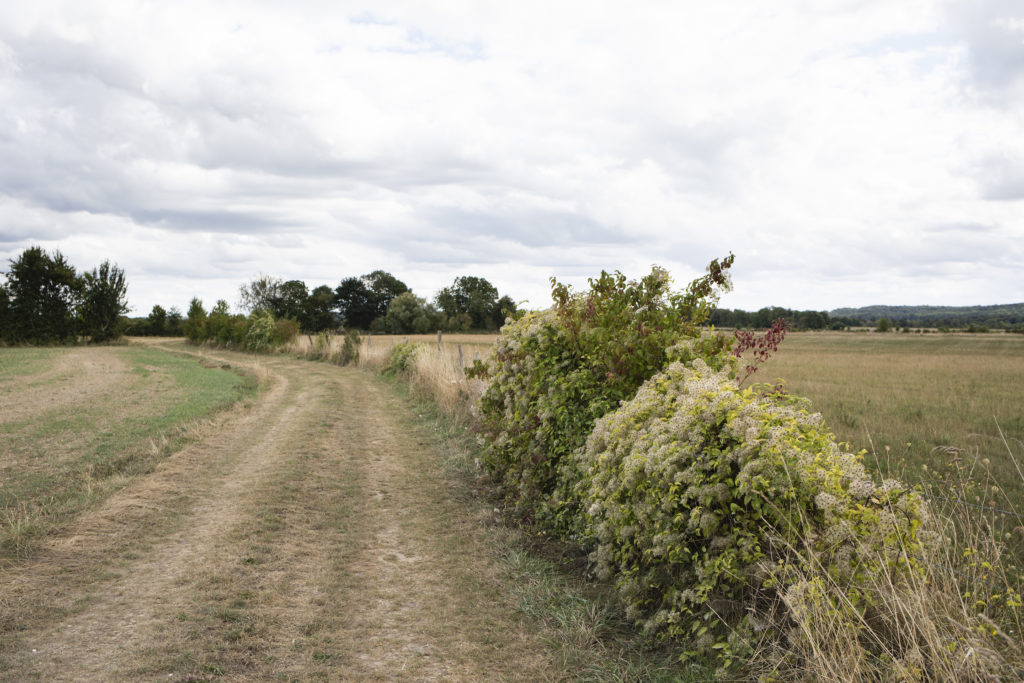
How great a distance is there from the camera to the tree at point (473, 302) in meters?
73.2

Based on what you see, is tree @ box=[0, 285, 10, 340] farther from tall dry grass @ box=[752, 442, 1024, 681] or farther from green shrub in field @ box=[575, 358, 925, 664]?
tall dry grass @ box=[752, 442, 1024, 681]

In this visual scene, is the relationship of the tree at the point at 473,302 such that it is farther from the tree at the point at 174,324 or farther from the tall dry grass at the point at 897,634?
the tall dry grass at the point at 897,634

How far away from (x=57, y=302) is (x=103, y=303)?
10.7ft

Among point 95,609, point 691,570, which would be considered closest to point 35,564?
point 95,609

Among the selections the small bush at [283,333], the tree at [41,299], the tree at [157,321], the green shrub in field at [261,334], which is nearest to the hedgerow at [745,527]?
the small bush at [283,333]

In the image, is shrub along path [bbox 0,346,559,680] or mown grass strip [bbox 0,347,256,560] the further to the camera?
mown grass strip [bbox 0,347,256,560]

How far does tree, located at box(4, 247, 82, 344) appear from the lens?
43.4 meters

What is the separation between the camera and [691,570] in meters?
3.79

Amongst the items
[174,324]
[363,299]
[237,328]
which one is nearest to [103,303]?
[237,328]

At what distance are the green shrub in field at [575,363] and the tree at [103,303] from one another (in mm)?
51901

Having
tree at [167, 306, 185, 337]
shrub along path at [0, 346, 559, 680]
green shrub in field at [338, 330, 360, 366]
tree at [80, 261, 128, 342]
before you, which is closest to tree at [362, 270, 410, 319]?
tree at [167, 306, 185, 337]

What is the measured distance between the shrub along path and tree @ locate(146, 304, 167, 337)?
7876 cm

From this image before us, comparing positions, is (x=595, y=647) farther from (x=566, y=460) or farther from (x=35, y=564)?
(x=35, y=564)

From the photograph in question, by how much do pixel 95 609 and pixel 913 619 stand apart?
5163 millimetres
